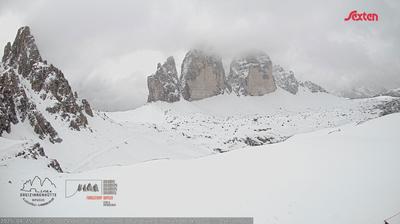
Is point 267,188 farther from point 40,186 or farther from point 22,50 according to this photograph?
point 22,50

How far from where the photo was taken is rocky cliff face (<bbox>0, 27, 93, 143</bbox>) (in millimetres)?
46466

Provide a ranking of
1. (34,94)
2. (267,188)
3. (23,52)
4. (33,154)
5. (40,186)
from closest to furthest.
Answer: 1. (267,188)
2. (40,186)
3. (33,154)
4. (34,94)
5. (23,52)

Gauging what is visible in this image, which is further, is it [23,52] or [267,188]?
[23,52]

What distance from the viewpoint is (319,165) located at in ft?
39.1

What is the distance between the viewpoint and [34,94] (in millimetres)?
60781

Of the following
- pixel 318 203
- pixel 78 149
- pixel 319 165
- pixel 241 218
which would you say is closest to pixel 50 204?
pixel 241 218

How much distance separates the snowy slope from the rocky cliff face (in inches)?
1403

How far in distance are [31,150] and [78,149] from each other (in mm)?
24284

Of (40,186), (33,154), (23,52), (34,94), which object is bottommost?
(40,186)

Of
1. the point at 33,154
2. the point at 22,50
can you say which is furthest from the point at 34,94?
the point at 33,154

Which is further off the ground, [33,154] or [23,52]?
[23,52]

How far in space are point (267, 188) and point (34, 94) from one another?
64.1 m

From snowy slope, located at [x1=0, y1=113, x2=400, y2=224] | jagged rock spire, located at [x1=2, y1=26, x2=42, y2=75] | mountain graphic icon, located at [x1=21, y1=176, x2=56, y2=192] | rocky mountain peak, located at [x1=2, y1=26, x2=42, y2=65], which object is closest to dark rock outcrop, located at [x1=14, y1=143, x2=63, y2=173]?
snowy slope, located at [x1=0, y1=113, x2=400, y2=224]

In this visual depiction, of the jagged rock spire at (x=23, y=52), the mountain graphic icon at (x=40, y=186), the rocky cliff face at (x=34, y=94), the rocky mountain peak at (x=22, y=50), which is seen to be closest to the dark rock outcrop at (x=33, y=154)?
the rocky cliff face at (x=34, y=94)
